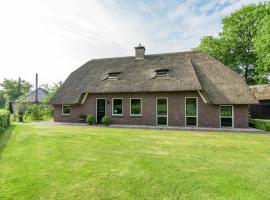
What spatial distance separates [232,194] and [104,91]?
13053 mm

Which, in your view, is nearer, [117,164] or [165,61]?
[117,164]

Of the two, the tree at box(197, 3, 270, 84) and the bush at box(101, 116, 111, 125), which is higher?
the tree at box(197, 3, 270, 84)

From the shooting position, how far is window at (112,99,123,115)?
52.3ft

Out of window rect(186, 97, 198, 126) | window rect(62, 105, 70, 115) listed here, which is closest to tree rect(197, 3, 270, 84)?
window rect(186, 97, 198, 126)

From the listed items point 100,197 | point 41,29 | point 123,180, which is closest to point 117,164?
point 123,180

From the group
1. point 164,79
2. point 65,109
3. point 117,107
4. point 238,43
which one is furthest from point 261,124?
point 238,43

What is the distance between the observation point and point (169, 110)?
48.2ft

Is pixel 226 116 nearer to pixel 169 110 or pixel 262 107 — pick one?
pixel 169 110

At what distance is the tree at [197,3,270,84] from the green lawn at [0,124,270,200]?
23.7 m

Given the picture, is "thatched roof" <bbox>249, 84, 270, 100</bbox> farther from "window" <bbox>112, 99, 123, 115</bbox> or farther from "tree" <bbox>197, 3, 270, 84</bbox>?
"window" <bbox>112, 99, 123, 115</bbox>

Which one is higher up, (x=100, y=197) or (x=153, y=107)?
(x=153, y=107)

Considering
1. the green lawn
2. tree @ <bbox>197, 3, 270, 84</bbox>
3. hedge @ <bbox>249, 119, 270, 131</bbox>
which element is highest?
tree @ <bbox>197, 3, 270, 84</bbox>

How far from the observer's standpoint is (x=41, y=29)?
508 inches

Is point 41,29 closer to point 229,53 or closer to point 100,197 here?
point 100,197
